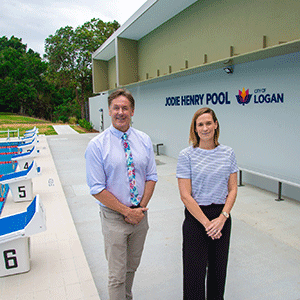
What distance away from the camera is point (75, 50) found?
3108 cm

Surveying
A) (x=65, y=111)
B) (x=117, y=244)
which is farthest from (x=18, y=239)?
(x=65, y=111)

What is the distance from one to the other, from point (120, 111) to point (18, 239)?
75.2 inches

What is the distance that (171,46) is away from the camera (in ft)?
35.1

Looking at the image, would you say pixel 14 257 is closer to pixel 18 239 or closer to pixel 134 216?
pixel 18 239

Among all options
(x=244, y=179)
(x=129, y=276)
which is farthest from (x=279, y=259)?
(x=244, y=179)

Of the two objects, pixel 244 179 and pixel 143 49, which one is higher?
pixel 143 49

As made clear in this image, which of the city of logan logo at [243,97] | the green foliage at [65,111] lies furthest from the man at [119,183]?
the green foliage at [65,111]

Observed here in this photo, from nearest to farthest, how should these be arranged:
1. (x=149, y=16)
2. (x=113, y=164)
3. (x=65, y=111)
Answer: (x=113, y=164) → (x=149, y=16) → (x=65, y=111)

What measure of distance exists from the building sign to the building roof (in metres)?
2.78

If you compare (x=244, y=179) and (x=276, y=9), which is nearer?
(x=276, y=9)

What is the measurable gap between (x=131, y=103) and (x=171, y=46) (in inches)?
359

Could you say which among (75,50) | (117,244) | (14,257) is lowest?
(14,257)

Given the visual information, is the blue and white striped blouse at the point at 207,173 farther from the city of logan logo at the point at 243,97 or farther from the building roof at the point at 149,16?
the building roof at the point at 149,16

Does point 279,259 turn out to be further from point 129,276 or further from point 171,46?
point 171,46
